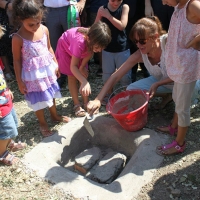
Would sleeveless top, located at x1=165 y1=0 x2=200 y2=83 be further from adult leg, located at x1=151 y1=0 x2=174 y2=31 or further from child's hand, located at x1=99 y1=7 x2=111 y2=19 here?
adult leg, located at x1=151 y1=0 x2=174 y2=31

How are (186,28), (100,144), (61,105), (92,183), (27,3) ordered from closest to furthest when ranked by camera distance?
(186,28) < (92,183) < (27,3) < (100,144) < (61,105)

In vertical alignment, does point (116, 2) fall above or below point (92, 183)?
above

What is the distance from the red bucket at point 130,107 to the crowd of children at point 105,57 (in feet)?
0.45

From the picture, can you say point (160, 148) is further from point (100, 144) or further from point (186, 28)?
point (186, 28)

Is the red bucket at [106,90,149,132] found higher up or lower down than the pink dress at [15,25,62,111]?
lower down

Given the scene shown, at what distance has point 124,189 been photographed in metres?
2.11

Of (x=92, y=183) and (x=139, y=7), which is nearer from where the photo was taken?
(x=92, y=183)

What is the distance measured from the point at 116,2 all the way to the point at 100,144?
144 centimetres

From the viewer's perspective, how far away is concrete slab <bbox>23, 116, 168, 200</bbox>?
212 cm

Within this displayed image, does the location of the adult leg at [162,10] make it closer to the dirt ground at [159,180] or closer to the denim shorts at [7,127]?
the dirt ground at [159,180]

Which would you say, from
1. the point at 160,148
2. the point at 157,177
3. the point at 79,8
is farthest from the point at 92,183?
the point at 79,8

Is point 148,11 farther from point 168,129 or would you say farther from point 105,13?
point 168,129

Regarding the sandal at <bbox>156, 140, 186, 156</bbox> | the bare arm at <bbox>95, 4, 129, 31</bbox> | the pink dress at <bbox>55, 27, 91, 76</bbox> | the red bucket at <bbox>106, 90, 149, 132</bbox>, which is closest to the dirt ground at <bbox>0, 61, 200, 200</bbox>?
the sandal at <bbox>156, 140, 186, 156</bbox>

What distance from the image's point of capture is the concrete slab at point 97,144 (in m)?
2.12
